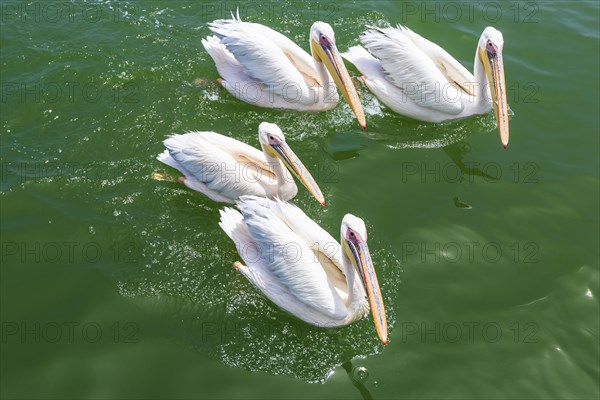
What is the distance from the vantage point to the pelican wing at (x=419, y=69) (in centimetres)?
634

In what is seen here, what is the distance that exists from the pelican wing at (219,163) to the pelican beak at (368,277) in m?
1.36

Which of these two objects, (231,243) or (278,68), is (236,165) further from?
(278,68)

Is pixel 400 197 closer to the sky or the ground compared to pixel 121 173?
closer to the ground

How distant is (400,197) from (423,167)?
1.93ft

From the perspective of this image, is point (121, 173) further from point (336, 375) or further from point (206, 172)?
point (336, 375)

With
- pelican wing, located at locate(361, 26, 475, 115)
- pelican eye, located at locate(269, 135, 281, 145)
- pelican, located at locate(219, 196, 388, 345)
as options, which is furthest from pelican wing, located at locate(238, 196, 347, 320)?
pelican wing, located at locate(361, 26, 475, 115)

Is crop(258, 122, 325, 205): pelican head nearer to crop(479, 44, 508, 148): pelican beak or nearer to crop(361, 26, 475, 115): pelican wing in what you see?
crop(361, 26, 475, 115): pelican wing

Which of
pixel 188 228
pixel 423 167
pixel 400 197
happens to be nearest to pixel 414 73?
pixel 423 167

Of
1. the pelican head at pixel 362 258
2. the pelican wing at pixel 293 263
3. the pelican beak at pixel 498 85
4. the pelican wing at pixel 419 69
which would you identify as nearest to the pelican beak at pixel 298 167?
the pelican wing at pixel 293 263

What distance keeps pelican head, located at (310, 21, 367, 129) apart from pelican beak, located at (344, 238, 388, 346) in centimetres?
210

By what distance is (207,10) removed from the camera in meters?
7.73

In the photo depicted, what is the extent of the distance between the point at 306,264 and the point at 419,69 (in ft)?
9.81

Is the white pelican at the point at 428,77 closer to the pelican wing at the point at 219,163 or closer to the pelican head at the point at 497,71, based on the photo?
the pelican head at the point at 497,71

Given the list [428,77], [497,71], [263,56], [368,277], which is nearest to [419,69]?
[428,77]
